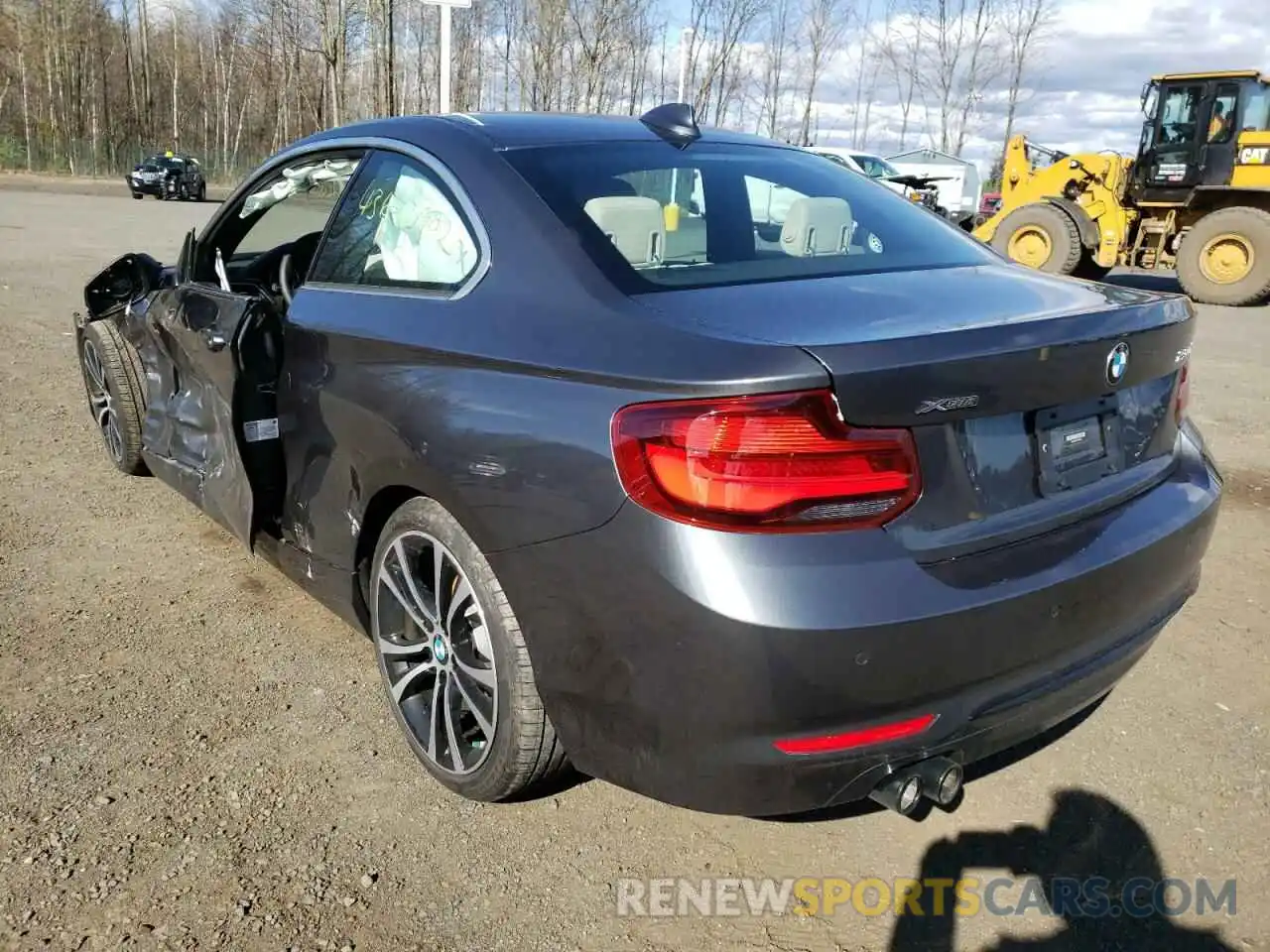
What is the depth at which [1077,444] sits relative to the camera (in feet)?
7.06

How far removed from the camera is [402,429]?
2.44 meters

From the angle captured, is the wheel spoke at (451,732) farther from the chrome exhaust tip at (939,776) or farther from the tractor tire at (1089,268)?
the tractor tire at (1089,268)

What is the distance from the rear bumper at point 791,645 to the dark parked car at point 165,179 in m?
36.4

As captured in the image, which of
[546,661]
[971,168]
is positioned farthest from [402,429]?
[971,168]

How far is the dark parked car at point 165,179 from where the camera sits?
33.4 meters

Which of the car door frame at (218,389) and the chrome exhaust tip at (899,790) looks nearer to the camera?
the chrome exhaust tip at (899,790)

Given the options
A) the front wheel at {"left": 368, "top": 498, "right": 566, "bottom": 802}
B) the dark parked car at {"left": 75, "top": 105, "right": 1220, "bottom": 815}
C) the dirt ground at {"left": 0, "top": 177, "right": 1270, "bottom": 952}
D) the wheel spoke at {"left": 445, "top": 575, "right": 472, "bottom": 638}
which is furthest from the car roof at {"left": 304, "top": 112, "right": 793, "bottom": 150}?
the dirt ground at {"left": 0, "top": 177, "right": 1270, "bottom": 952}

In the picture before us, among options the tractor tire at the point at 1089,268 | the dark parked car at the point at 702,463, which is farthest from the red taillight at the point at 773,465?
the tractor tire at the point at 1089,268

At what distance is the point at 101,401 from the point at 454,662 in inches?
132

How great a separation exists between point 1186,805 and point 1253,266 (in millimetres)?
14002

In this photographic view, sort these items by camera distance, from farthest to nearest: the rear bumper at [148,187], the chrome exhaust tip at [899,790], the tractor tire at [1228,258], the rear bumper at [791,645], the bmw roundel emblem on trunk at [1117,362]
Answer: the rear bumper at [148,187]
the tractor tire at [1228,258]
the bmw roundel emblem on trunk at [1117,362]
the chrome exhaust tip at [899,790]
the rear bumper at [791,645]

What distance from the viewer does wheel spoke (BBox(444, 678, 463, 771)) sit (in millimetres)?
2525

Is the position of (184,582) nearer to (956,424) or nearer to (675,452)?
(675,452)

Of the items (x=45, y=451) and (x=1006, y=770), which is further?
(x=45, y=451)
